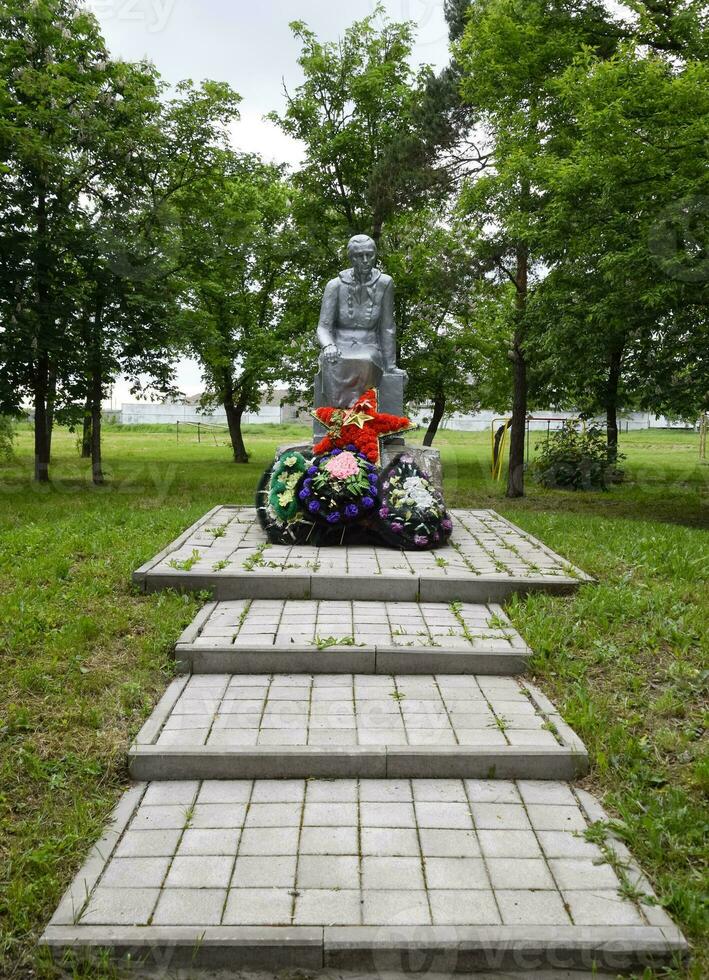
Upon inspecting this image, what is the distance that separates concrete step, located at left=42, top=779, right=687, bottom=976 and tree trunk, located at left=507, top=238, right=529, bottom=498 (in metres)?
11.7

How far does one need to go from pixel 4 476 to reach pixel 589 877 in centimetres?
1466

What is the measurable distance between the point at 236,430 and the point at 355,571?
1718cm

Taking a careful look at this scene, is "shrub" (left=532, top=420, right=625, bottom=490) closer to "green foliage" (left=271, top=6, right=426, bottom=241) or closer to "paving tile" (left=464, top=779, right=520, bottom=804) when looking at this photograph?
"green foliage" (left=271, top=6, right=426, bottom=241)

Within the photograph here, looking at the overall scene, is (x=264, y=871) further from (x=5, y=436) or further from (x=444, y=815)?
(x=5, y=436)

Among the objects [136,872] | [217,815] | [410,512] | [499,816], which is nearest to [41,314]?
[410,512]


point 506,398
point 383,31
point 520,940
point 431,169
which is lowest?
point 520,940

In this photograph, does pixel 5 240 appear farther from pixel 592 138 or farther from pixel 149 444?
pixel 149 444

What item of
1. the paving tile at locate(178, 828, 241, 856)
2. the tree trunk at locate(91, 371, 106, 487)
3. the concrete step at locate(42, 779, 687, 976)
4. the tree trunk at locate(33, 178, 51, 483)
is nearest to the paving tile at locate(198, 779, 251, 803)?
the concrete step at locate(42, 779, 687, 976)

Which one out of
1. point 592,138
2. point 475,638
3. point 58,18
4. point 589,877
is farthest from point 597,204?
point 58,18

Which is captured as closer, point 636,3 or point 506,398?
point 636,3

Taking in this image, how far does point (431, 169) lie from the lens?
1434 centimetres

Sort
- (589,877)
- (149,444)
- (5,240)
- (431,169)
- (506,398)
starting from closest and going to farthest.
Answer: (589,877) < (5,240) < (431,169) < (506,398) < (149,444)

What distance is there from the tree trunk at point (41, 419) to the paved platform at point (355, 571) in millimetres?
7325

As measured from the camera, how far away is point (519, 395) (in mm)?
15188
